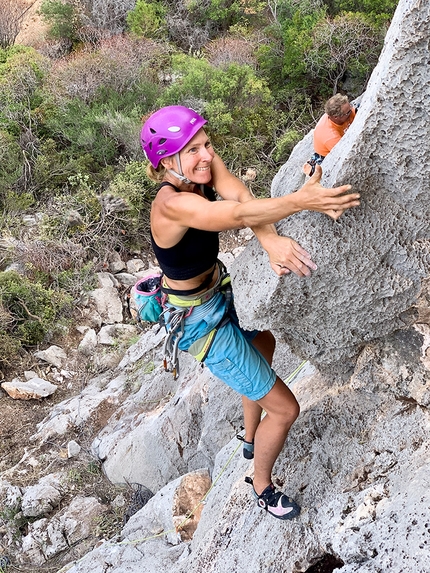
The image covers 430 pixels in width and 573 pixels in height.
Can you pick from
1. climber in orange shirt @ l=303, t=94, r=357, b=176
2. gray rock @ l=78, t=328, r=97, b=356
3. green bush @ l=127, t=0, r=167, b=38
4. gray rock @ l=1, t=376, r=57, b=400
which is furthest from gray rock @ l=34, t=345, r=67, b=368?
green bush @ l=127, t=0, r=167, b=38

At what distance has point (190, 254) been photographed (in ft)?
9.20

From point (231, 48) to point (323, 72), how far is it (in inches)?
104

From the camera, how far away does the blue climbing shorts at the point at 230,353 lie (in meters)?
2.91

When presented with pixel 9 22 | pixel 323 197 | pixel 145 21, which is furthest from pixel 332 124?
pixel 9 22

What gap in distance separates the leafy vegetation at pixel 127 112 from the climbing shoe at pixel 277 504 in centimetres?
733

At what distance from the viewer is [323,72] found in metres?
13.2

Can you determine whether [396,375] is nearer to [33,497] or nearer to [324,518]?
[324,518]

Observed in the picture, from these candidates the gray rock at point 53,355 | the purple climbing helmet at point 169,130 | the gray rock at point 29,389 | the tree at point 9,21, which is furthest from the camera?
the tree at point 9,21

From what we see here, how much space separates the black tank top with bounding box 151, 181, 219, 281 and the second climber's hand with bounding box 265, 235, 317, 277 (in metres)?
0.42

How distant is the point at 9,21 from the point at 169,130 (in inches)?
732

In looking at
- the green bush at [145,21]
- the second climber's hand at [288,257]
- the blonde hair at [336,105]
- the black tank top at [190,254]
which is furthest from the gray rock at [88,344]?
the green bush at [145,21]

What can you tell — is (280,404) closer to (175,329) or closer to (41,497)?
(175,329)

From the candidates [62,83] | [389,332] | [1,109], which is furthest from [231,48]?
[389,332]

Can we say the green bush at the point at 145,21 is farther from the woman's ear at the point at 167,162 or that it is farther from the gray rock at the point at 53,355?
the woman's ear at the point at 167,162
